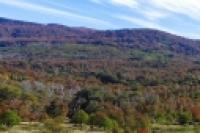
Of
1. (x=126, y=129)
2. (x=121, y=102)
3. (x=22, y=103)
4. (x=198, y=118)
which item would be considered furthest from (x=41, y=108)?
(x=126, y=129)

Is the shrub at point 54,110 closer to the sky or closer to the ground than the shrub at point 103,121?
closer to the ground

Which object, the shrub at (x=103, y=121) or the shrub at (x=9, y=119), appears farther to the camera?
the shrub at (x=9, y=119)

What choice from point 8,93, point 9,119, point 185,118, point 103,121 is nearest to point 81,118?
point 103,121

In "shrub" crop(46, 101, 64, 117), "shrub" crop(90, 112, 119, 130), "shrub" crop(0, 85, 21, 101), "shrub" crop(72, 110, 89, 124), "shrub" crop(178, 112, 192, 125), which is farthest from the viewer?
"shrub" crop(0, 85, 21, 101)

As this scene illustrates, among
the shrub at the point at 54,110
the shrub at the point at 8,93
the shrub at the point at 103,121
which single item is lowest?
the shrub at the point at 54,110

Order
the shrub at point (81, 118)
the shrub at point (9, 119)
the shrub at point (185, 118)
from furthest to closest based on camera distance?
the shrub at point (185, 118)
the shrub at point (81, 118)
the shrub at point (9, 119)

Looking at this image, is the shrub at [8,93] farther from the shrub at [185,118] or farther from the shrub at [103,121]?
the shrub at [185,118]

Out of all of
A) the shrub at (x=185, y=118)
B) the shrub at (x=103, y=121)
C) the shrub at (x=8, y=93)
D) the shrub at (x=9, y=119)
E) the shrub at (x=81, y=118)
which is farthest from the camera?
the shrub at (x=8, y=93)

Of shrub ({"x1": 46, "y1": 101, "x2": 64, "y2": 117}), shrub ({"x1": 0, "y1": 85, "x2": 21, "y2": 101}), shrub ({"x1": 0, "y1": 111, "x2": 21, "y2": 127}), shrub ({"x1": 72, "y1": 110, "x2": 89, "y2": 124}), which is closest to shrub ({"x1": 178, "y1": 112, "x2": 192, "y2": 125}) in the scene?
shrub ({"x1": 72, "y1": 110, "x2": 89, "y2": 124})

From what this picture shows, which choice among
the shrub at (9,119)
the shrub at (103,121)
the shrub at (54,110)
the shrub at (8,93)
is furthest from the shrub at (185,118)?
the shrub at (8,93)

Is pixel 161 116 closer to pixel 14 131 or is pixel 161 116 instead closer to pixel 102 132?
pixel 102 132

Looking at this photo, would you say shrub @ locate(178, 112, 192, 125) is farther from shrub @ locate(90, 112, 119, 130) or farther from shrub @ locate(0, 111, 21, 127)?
shrub @ locate(0, 111, 21, 127)
